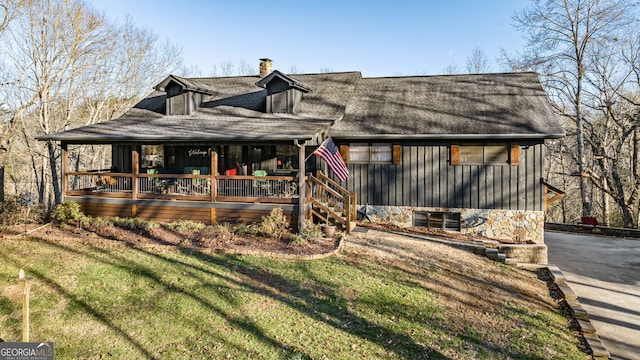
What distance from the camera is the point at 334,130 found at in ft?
44.7

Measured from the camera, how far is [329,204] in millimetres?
12602

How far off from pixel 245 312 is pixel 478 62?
39.4 m

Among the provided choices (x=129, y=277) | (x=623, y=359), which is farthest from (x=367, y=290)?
(x=129, y=277)

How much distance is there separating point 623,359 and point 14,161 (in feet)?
108

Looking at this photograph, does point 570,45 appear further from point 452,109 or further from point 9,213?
point 9,213

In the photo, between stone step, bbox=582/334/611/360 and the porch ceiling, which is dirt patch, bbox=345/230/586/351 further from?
the porch ceiling

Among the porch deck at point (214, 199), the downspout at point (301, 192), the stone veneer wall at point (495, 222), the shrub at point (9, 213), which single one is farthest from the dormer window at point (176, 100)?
the stone veneer wall at point (495, 222)

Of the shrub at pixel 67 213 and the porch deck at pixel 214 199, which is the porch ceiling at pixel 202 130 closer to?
the porch deck at pixel 214 199

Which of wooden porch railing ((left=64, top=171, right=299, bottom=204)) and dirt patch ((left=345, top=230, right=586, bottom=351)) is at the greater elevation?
wooden porch railing ((left=64, top=171, right=299, bottom=204))

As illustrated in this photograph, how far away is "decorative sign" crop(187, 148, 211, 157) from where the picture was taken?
15.5m

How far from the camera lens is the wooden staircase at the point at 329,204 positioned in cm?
1135

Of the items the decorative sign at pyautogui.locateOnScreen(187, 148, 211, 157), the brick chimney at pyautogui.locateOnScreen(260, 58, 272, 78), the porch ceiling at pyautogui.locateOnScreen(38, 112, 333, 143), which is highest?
the brick chimney at pyautogui.locateOnScreen(260, 58, 272, 78)

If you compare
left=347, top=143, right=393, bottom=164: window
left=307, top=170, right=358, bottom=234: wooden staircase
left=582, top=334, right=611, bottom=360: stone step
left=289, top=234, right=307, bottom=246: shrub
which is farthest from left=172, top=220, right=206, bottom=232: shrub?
left=582, top=334, right=611, bottom=360: stone step

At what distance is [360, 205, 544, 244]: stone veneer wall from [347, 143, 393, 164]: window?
172 centimetres
